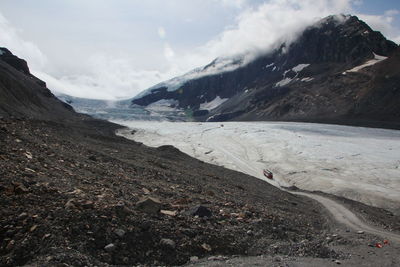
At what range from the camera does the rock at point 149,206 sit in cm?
1019

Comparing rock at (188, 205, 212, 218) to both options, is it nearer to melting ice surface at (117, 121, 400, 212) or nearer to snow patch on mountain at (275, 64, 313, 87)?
melting ice surface at (117, 121, 400, 212)

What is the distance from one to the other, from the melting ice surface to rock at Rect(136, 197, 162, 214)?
2493cm

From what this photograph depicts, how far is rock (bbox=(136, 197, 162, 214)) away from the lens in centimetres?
1019

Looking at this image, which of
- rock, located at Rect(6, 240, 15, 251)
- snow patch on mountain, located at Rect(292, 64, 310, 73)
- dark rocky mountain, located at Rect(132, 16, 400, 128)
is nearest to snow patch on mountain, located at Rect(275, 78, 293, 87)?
dark rocky mountain, located at Rect(132, 16, 400, 128)

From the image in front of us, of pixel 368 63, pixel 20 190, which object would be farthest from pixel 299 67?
pixel 20 190

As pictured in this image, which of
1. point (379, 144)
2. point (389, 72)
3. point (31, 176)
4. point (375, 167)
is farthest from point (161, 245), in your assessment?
point (389, 72)

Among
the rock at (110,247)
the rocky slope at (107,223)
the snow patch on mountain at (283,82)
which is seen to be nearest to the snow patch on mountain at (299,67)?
the snow patch on mountain at (283,82)

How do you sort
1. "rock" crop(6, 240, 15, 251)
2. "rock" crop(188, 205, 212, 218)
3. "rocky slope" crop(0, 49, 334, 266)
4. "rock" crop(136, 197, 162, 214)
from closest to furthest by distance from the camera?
1. "rock" crop(6, 240, 15, 251)
2. "rocky slope" crop(0, 49, 334, 266)
3. "rock" crop(136, 197, 162, 214)
4. "rock" crop(188, 205, 212, 218)

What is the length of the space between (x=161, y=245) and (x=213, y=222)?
2852 mm

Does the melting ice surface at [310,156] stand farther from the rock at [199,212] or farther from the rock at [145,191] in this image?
the rock at [145,191]

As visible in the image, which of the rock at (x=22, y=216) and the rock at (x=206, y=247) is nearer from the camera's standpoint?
the rock at (x=22, y=216)

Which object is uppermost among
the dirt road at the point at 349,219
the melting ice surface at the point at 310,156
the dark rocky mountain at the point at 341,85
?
the dark rocky mountain at the point at 341,85

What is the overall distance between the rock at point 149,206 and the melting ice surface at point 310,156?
81.8ft

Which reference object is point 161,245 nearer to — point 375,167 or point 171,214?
point 171,214
